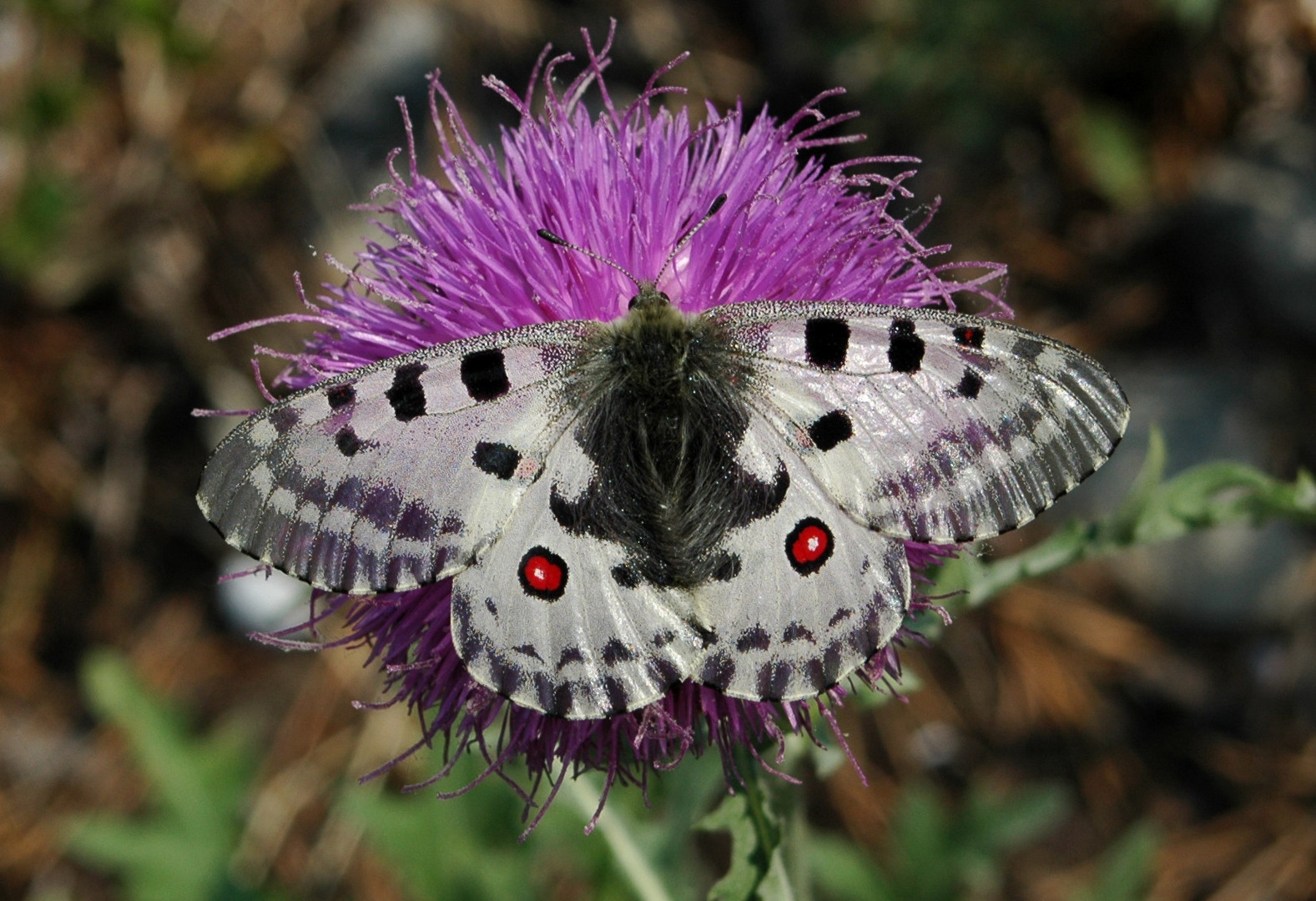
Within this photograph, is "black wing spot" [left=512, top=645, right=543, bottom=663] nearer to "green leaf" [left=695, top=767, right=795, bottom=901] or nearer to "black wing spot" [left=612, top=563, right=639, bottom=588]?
"black wing spot" [left=612, top=563, right=639, bottom=588]

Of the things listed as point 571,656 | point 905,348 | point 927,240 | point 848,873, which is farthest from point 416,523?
point 927,240

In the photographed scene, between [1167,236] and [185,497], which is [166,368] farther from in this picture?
[1167,236]

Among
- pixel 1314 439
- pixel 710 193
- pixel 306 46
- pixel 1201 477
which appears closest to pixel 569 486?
pixel 710 193

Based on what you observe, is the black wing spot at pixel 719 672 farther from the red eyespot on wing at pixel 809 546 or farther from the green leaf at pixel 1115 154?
Result: the green leaf at pixel 1115 154

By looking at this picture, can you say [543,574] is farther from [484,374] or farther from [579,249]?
[579,249]

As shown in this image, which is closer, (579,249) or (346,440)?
(346,440)

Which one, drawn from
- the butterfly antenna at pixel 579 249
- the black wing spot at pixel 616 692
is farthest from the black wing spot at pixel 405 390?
the black wing spot at pixel 616 692
